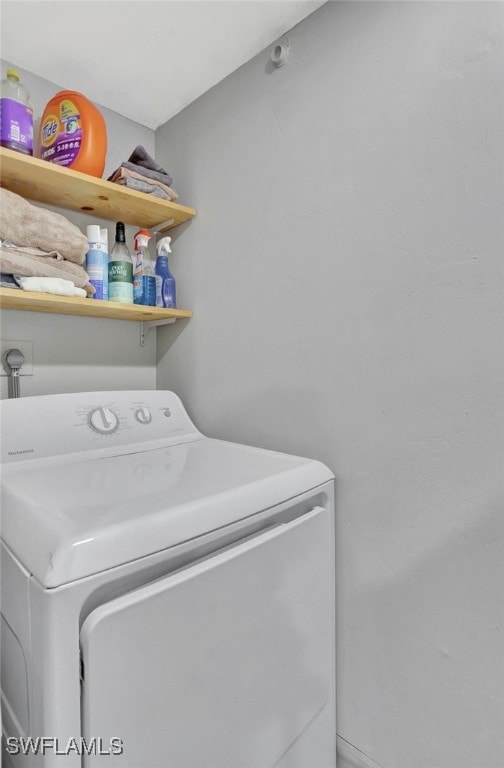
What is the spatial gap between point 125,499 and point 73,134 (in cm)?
121

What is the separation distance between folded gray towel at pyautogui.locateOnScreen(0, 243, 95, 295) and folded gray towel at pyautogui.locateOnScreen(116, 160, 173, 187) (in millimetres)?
443

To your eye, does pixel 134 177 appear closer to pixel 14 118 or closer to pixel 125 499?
pixel 14 118

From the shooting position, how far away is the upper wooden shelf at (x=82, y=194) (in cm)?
120

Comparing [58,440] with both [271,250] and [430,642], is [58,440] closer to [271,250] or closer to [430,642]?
[271,250]

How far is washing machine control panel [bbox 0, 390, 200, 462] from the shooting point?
1.11 metres

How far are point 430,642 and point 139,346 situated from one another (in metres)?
1.46

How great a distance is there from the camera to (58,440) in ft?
3.80

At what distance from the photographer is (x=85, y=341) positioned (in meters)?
1.56

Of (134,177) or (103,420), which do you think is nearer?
(103,420)

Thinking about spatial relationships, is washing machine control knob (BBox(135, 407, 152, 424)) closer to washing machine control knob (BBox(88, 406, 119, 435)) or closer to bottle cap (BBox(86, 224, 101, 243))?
washing machine control knob (BBox(88, 406, 119, 435))

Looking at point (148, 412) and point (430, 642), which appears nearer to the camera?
point (430, 642)

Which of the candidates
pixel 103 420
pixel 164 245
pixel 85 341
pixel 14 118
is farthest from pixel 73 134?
pixel 103 420

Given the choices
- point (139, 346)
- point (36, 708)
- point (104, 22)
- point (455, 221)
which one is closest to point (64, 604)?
point (36, 708)

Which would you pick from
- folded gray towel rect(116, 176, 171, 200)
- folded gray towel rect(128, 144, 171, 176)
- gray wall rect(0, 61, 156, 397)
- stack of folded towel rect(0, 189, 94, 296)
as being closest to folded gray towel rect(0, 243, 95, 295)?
stack of folded towel rect(0, 189, 94, 296)
